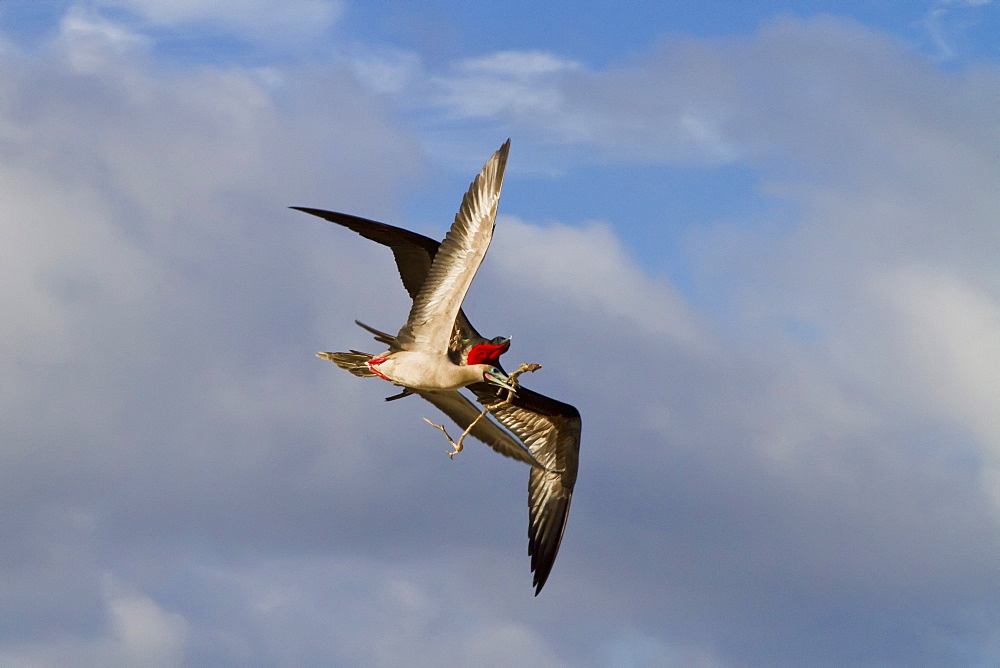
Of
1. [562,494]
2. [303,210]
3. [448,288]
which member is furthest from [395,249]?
[562,494]

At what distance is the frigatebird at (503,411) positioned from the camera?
21.0 metres

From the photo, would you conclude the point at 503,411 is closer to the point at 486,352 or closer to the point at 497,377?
the point at 497,377

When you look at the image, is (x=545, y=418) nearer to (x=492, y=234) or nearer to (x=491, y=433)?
(x=491, y=433)

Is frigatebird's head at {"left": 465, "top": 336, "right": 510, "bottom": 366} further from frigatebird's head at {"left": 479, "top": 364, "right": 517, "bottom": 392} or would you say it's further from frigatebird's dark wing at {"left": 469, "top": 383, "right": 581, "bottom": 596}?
frigatebird's dark wing at {"left": 469, "top": 383, "right": 581, "bottom": 596}

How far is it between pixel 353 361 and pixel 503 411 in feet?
15.6

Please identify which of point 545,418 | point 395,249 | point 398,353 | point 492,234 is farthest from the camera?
point 545,418

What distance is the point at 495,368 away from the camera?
2106cm

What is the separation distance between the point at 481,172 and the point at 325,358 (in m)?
4.34

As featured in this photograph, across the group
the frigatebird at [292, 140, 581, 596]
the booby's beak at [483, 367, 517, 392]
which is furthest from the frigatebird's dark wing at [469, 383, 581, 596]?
the booby's beak at [483, 367, 517, 392]

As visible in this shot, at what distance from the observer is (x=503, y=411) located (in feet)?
83.9

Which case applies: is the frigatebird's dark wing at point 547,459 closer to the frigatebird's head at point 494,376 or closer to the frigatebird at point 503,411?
the frigatebird at point 503,411

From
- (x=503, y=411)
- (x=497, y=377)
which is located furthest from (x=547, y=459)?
(x=497, y=377)

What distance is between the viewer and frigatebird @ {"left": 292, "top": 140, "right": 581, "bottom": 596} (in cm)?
2097

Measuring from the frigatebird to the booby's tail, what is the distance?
0.7 inches
